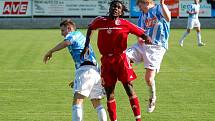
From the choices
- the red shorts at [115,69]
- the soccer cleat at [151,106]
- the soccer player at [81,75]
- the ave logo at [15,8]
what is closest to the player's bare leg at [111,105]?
the red shorts at [115,69]

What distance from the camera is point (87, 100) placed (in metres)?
14.9

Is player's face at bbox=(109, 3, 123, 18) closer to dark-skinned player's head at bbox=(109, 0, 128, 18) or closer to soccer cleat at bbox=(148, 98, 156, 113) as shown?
dark-skinned player's head at bbox=(109, 0, 128, 18)

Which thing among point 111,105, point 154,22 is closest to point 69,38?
point 111,105

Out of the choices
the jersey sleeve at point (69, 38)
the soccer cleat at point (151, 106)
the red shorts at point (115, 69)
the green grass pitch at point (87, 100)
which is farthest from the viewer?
the soccer cleat at point (151, 106)

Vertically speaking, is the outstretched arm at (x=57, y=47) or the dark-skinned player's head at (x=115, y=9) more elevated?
the dark-skinned player's head at (x=115, y=9)

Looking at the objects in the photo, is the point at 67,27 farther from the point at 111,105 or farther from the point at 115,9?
the point at 111,105

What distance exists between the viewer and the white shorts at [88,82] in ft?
35.1

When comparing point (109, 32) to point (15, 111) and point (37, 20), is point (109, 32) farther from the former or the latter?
point (37, 20)

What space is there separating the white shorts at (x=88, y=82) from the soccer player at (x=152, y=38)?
8.09 feet

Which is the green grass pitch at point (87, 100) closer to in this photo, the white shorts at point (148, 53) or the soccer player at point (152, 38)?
the soccer player at point (152, 38)

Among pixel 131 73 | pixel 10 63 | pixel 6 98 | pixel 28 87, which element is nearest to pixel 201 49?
pixel 10 63

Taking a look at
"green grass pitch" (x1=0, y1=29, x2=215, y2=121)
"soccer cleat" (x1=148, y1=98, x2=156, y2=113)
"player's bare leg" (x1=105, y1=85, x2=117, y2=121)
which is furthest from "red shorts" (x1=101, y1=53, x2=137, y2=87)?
"soccer cleat" (x1=148, y1=98, x2=156, y2=113)

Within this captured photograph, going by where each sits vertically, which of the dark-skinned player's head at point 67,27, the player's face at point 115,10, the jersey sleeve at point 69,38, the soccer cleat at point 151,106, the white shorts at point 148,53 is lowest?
the soccer cleat at point 151,106

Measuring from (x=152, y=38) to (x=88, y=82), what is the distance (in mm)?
3125
